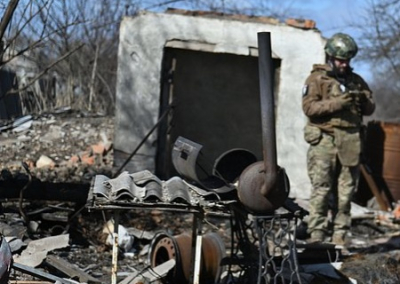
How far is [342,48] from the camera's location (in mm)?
8484

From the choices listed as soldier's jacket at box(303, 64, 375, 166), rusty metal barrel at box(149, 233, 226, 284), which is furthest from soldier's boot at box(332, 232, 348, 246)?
rusty metal barrel at box(149, 233, 226, 284)

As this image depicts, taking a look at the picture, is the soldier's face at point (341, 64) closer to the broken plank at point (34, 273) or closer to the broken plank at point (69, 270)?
the broken plank at point (69, 270)

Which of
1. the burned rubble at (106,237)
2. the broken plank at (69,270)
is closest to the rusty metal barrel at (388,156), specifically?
the burned rubble at (106,237)

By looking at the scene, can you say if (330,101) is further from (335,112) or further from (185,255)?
(185,255)

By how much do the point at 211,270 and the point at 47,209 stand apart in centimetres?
234

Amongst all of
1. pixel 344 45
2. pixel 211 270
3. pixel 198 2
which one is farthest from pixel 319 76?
pixel 198 2

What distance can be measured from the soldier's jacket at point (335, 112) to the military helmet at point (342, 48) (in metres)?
0.27

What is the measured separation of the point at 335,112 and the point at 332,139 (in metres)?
0.32

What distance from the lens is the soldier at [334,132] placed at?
28.3 feet

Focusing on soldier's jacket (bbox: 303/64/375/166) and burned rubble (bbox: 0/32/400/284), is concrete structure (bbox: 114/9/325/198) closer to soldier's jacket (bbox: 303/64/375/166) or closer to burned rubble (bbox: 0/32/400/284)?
burned rubble (bbox: 0/32/400/284)

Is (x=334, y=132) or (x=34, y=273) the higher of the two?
(x=334, y=132)

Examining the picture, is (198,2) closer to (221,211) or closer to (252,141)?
(252,141)

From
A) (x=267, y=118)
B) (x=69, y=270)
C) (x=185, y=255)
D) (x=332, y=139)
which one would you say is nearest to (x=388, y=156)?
(x=332, y=139)

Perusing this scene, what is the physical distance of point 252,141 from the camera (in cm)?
1314
